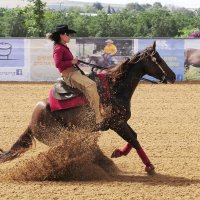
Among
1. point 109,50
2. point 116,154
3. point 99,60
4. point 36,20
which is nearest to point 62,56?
point 116,154

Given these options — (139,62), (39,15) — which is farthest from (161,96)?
(39,15)

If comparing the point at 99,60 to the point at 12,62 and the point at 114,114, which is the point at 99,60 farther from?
the point at 114,114

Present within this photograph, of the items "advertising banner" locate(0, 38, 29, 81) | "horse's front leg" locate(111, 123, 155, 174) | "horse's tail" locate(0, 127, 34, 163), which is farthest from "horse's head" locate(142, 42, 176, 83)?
"advertising banner" locate(0, 38, 29, 81)

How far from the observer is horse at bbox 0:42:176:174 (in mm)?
9500

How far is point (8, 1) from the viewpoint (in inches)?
4341

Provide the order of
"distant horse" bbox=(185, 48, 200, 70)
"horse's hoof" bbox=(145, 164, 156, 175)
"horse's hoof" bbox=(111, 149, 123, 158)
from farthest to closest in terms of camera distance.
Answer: "distant horse" bbox=(185, 48, 200, 70) < "horse's hoof" bbox=(111, 149, 123, 158) < "horse's hoof" bbox=(145, 164, 156, 175)

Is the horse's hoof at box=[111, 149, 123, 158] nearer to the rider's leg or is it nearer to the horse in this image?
the horse

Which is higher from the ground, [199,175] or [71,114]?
[71,114]

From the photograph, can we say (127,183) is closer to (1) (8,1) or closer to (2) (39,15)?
(2) (39,15)

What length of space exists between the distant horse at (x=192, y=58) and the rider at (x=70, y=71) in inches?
593

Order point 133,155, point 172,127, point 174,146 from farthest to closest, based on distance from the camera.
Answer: point 172,127, point 174,146, point 133,155

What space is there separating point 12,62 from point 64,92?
15.3 meters

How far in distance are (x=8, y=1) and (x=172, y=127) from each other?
325 feet

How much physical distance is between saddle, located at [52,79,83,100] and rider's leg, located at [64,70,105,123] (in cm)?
8
